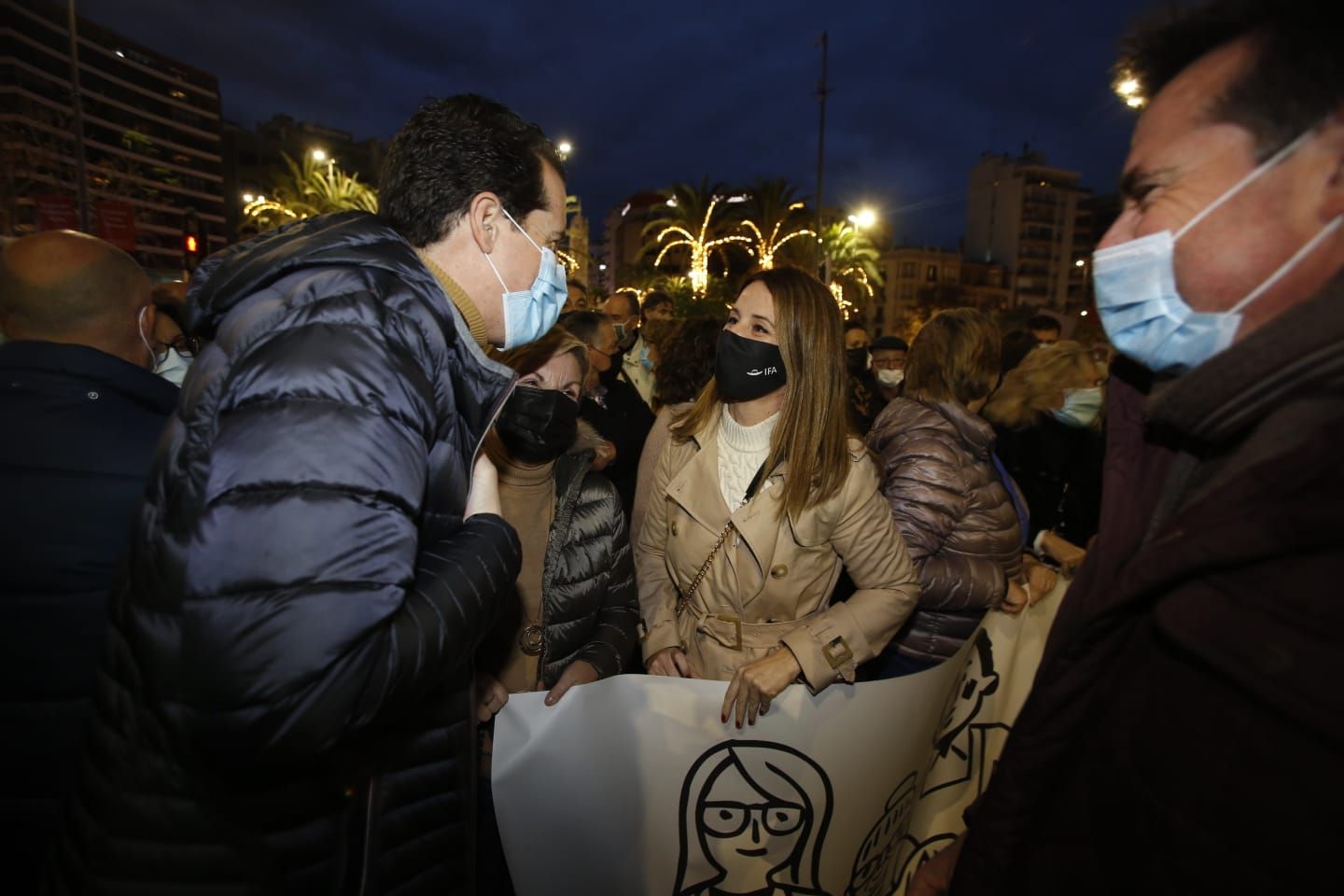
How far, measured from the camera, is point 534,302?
183 cm

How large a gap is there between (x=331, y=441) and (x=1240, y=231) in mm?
1501

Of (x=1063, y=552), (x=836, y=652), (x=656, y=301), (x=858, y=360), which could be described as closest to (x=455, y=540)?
(x=836, y=652)

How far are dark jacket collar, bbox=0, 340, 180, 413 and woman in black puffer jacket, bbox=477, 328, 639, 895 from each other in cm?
108

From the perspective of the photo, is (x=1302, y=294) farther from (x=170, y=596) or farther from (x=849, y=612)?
(x=170, y=596)

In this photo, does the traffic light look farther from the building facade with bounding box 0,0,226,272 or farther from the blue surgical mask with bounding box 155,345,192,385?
the building facade with bounding box 0,0,226,272

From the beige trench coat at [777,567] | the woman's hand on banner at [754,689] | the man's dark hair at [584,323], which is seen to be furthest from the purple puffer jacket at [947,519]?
the man's dark hair at [584,323]

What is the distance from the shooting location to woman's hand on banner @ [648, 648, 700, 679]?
239cm

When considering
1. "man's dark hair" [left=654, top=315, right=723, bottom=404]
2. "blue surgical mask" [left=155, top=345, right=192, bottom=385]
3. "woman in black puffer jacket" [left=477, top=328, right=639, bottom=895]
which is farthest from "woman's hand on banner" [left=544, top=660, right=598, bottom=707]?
"blue surgical mask" [left=155, top=345, right=192, bottom=385]

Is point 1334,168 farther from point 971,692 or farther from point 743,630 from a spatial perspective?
point 971,692

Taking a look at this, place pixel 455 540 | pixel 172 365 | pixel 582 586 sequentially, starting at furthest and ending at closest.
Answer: pixel 172 365 → pixel 582 586 → pixel 455 540

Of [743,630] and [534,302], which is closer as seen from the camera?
[534,302]

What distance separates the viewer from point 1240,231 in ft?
3.34

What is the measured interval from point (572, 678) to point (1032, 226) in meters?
117

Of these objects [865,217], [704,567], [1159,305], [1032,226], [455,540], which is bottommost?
[704,567]
